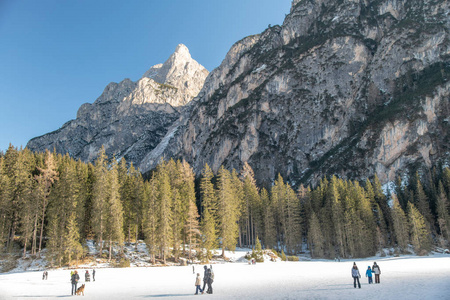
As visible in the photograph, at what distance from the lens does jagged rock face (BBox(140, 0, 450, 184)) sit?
101000mm

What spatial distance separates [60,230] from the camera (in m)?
38.4

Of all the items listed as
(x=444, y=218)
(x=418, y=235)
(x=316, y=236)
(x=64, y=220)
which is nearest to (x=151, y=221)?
(x=64, y=220)

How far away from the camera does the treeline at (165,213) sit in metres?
40.0

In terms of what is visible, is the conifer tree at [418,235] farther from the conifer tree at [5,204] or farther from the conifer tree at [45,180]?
the conifer tree at [5,204]

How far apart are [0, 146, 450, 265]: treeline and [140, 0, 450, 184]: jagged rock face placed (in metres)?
35.8

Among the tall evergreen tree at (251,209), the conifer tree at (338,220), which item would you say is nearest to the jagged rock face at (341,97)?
the conifer tree at (338,220)

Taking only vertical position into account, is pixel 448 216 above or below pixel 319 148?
below

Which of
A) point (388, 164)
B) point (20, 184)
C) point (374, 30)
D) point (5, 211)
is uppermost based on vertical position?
point (374, 30)

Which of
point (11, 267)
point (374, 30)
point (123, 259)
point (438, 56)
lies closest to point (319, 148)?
point (438, 56)

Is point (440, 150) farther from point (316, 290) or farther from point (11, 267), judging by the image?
point (11, 267)

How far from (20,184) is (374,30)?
164 metres

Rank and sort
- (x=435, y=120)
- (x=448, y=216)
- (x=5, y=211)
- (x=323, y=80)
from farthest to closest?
(x=323, y=80), (x=435, y=120), (x=448, y=216), (x=5, y=211)

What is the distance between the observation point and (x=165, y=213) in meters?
41.0

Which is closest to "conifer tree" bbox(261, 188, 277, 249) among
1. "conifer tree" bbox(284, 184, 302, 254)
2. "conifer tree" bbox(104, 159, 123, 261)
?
"conifer tree" bbox(284, 184, 302, 254)
